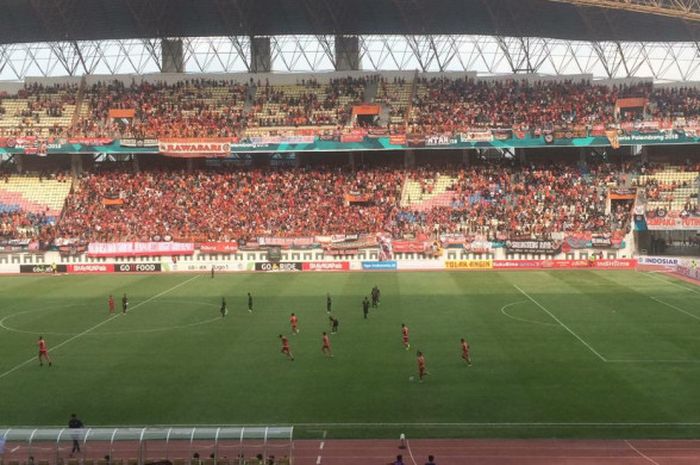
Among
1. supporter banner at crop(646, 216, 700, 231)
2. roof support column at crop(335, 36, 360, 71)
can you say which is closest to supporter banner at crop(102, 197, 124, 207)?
roof support column at crop(335, 36, 360, 71)

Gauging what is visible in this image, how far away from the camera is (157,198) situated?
6375cm

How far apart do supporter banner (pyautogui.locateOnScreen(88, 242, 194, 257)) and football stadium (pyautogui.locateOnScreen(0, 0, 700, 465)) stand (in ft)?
0.79

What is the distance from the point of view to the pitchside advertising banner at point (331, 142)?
61.4 m

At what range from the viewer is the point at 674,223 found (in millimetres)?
54688

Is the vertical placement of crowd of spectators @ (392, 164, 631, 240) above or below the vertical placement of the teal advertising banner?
below

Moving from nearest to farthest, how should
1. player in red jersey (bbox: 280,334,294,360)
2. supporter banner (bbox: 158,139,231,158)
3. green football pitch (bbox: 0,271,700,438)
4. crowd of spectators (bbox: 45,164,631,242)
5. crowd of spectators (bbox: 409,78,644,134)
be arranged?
green football pitch (bbox: 0,271,700,438) → player in red jersey (bbox: 280,334,294,360) → crowd of spectators (bbox: 45,164,631,242) → supporter banner (bbox: 158,139,231,158) → crowd of spectators (bbox: 409,78,644,134)

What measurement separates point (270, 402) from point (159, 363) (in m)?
6.36

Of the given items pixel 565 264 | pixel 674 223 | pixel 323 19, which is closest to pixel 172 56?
pixel 323 19

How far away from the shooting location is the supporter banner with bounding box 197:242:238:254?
5500 cm

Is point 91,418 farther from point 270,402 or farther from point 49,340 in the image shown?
point 49,340

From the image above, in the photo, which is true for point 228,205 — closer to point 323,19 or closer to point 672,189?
point 323,19

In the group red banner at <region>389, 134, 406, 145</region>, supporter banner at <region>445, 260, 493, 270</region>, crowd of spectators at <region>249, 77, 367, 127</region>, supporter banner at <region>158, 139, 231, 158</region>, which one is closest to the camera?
supporter banner at <region>445, 260, 493, 270</region>

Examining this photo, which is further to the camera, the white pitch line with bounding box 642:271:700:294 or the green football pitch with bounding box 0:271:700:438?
the white pitch line with bounding box 642:271:700:294

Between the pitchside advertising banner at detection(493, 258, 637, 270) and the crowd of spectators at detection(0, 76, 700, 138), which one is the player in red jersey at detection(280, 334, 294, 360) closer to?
the pitchside advertising banner at detection(493, 258, 637, 270)
